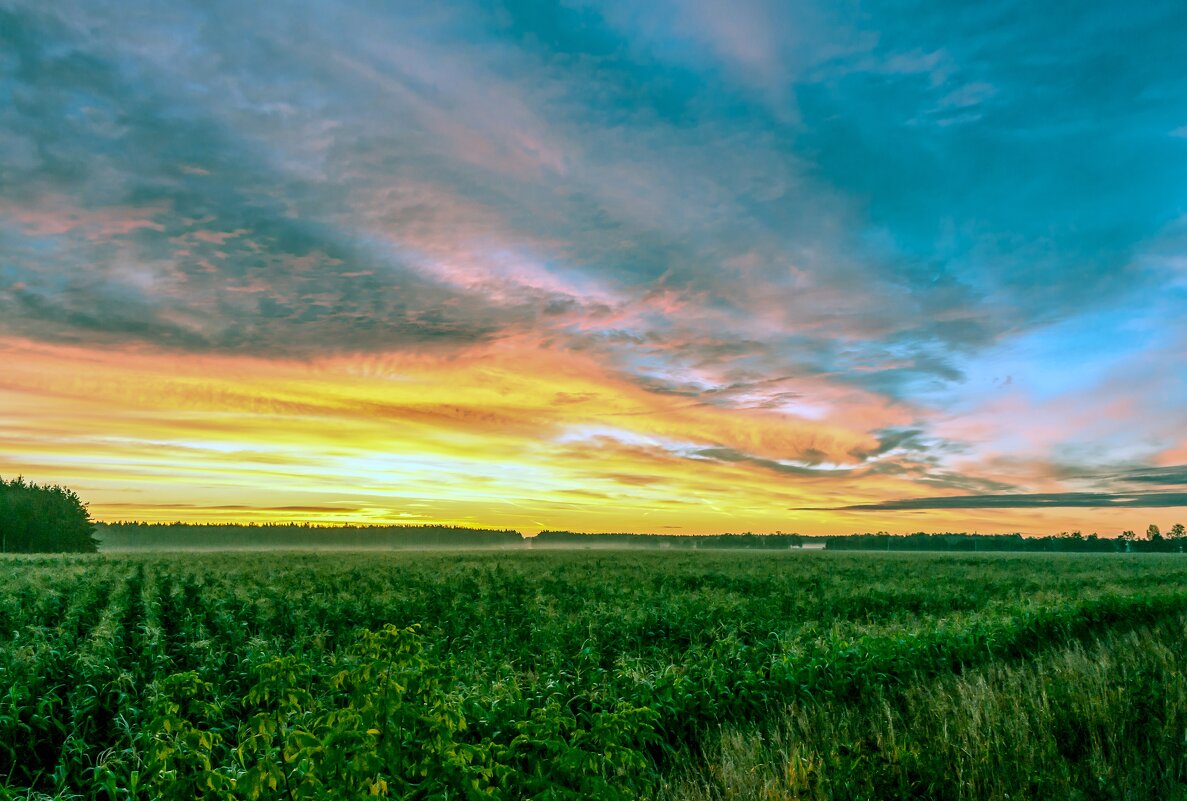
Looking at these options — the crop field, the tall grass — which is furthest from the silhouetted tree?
the tall grass

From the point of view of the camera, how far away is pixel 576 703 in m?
10.9

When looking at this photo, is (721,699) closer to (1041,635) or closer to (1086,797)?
(1086,797)

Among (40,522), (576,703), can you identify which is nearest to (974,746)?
(576,703)

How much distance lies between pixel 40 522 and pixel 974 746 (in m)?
134

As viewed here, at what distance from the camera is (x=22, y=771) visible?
9.94 metres

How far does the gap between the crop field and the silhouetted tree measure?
106063 mm

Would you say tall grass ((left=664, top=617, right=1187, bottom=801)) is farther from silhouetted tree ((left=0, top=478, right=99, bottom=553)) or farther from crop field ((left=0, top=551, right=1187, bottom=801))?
silhouetted tree ((left=0, top=478, right=99, bottom=553))

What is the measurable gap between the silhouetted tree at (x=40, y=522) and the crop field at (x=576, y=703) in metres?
106

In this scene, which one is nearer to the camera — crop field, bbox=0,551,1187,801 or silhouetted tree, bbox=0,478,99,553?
crop field, bbox=0,551,1187,801

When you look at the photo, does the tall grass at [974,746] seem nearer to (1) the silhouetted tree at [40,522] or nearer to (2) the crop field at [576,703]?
(2) the crop field at [576,703]

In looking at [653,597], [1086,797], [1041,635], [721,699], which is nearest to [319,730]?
[721,699]

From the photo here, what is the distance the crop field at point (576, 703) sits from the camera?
19.2 ft

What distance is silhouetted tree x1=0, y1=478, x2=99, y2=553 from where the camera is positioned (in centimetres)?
10488

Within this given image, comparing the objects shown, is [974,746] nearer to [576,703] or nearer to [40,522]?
[576,703]
